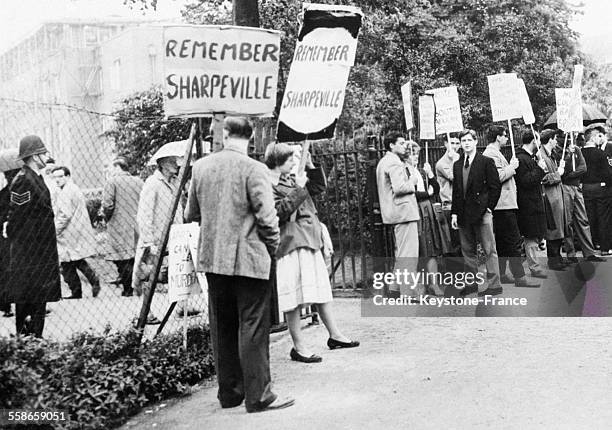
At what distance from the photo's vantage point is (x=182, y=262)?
6.74m

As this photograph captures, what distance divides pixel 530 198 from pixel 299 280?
4.94m

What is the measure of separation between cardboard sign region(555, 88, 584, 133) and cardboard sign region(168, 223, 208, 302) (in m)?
6.99

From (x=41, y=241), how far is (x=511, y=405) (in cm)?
431

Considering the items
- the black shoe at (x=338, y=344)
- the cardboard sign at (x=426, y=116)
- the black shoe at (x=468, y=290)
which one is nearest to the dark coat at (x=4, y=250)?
the black shoe at (x=338, y=344)

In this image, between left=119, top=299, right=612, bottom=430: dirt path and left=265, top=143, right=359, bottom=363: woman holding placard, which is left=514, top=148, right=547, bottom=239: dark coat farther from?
left=265, top=143, right=359, bottom=363: woman holding placard

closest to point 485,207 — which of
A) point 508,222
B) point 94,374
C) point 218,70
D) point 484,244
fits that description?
point 484,244

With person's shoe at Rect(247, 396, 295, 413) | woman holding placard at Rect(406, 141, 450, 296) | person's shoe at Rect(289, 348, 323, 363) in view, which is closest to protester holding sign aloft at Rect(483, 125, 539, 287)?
woman holding placard at Rect(406, 141, 450, 296)

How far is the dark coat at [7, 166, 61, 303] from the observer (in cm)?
721

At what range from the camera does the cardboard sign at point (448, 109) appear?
439 inches

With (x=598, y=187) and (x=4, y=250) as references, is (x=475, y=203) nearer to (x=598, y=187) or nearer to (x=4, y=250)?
(x=598, y=187)

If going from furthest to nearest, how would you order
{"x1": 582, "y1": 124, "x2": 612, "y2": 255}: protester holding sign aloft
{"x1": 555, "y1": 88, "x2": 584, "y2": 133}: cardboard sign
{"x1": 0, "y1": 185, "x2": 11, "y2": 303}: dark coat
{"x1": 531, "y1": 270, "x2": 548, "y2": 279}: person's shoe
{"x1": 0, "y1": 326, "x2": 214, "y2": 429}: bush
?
{"x1": 582, "y1": 124, "x2": 612, "y2": 255}: protester holding sign aloft < {"x1": 555, "y1": 88, "x2": 584, "y2": 133}: cardboard sign < {"x1": 531, "y1": 270, "x2": 548, "y2": 279}: person's shoe < {"x1": 0, "y1": 185, "x2": 11, "y2": 303}: dark coat < {"x1": 0, "y1": 326, "x2": 214, "y2": 429}: bush

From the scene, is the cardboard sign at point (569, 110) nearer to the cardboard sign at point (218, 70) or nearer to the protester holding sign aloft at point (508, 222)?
the protester holding sign aloft at point (508, 222)

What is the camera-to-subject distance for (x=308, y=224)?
23.4ft

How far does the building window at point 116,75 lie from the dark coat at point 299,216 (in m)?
36.2
